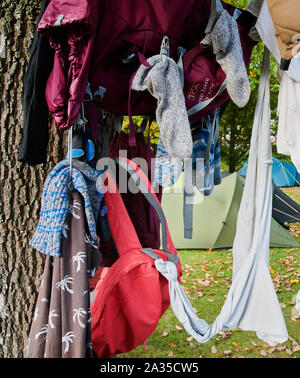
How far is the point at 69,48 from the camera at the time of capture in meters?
1.00

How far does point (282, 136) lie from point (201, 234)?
150 inches

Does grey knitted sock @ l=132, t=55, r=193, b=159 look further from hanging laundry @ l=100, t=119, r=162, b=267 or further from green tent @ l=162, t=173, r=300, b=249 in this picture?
green tent @ l=162, t=173, r=300, b=249

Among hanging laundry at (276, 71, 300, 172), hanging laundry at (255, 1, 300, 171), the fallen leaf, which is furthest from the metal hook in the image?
the fallen leaf

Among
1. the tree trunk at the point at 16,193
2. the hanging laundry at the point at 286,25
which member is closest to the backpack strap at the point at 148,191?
the tree trunk at the point at 16,193

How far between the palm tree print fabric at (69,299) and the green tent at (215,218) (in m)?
3.78

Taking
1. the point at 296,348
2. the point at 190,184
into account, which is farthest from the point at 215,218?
the point at 190,184

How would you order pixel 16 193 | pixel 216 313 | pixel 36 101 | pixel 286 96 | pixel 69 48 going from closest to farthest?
pixel 69 48
pixel 36 101
pixel 286 96
pixel 16 193
pixel 216 313

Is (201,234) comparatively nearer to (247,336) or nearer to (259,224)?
(247,336)

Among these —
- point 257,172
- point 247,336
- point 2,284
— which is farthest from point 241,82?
point 247,336

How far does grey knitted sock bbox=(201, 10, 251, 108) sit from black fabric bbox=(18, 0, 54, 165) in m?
0.56

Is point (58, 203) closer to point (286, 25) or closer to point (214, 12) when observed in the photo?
point (214, 12)

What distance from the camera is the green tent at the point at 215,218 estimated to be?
15.7 ft

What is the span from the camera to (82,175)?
109cm

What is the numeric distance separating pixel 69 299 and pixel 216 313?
2484mm
